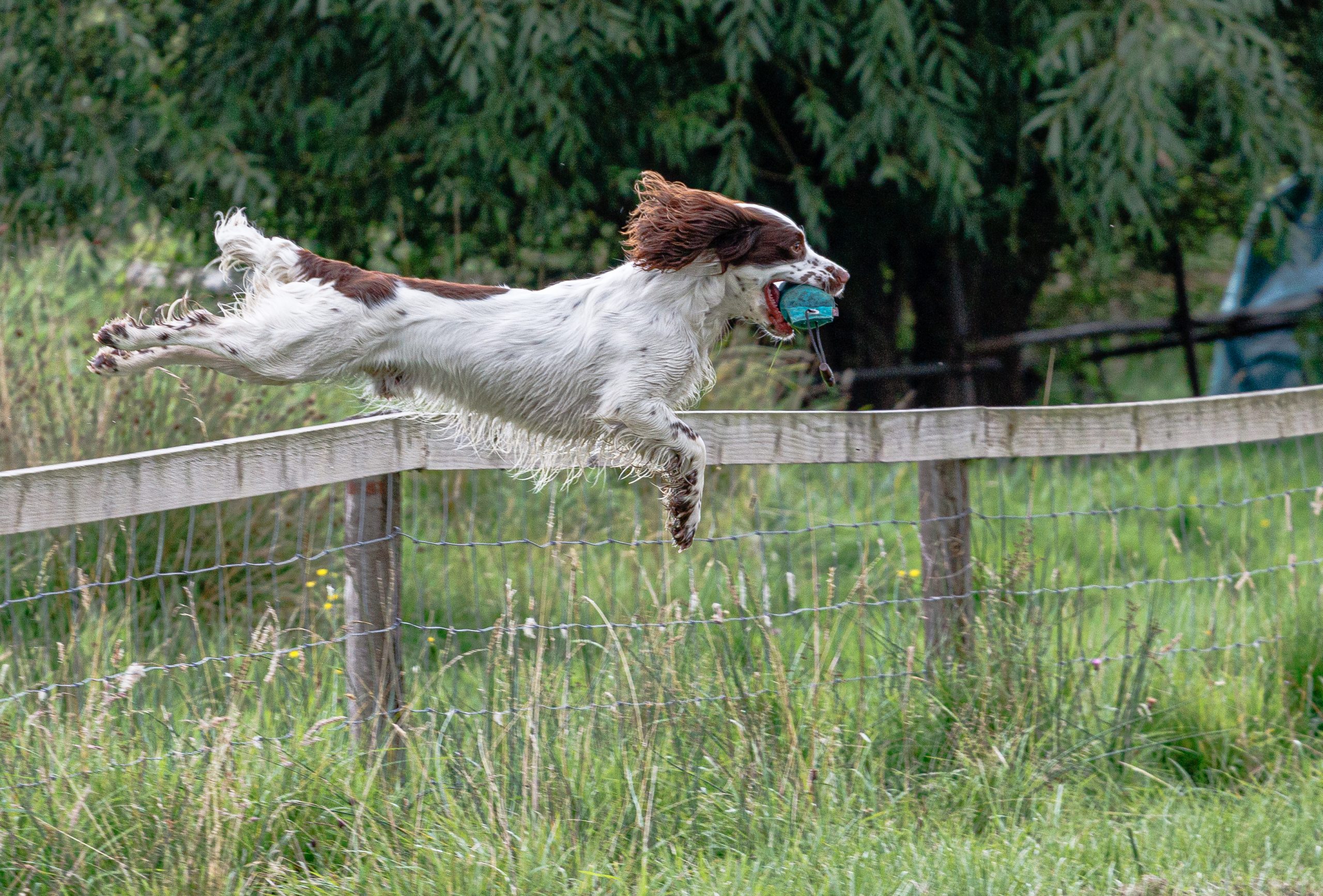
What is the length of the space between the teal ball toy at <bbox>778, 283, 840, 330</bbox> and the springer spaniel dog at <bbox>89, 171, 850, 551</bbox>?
2 centimetres

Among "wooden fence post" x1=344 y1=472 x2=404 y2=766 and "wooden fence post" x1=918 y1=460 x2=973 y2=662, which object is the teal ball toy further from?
"wooden fence post" x1=918 y1=460 x2=973 y2=662

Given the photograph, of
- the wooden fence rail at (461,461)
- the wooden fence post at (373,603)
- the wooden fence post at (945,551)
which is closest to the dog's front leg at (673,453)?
the wooden fence rail at (461,461)

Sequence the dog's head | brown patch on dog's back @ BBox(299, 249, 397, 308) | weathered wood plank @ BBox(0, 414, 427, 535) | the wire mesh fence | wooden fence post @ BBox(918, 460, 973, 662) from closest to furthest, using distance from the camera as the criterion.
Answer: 1. brown patch on dog's back @ BBox(299, 249, 397, 308)
2. the dog's head
3. weathered wood plank @ BBox(0, 414, 427, 535)
4. the wire mesh fence
5. wooden fence post @ BBox(918, 460, 973, 662)

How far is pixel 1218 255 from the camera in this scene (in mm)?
14859

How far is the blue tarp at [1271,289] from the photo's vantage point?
10.0 metres

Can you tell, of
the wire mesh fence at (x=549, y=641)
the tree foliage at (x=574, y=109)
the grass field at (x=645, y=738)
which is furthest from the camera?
the tree foliage at (x=574, y=109)

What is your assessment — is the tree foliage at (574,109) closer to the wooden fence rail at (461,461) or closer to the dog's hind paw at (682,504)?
the wooden fence rail at (461,461)

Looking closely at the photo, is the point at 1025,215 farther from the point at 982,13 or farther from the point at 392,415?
the point at 392,415

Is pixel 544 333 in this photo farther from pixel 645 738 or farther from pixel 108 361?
pixel 645 738

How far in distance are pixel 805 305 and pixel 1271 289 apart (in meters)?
9.65

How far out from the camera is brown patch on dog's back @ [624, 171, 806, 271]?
94.3 inches

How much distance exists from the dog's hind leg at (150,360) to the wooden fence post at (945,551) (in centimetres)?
221

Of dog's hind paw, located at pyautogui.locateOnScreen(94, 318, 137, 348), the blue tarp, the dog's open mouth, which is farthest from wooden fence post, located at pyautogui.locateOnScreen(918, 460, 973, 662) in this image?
the blue tarp

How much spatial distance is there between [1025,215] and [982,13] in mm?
1921
